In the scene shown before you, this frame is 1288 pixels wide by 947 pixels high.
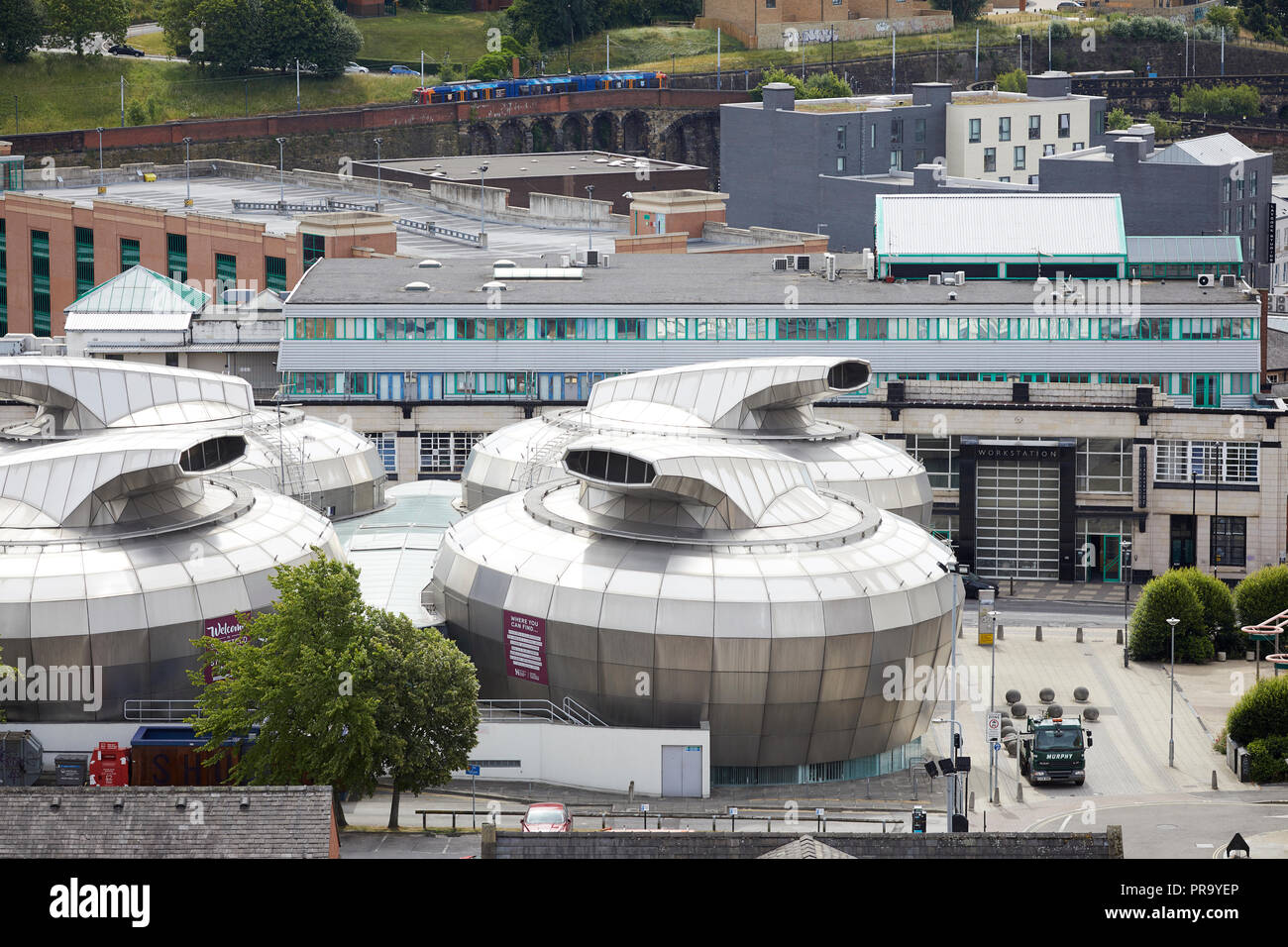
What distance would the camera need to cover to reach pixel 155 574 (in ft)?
309

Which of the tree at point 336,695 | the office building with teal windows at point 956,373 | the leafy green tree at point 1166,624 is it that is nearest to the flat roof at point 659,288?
the office building with teal windows at point 956,373

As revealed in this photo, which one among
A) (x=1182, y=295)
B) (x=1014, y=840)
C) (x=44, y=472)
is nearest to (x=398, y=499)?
(x=44, y=472)

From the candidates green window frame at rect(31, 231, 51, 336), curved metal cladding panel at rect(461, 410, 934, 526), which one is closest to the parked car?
curved metal cladding panel at rect(461, 410, 934, 526)

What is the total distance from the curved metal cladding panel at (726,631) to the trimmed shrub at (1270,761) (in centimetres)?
1289

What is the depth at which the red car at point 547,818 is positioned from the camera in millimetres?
83188

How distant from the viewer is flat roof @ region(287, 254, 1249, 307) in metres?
141

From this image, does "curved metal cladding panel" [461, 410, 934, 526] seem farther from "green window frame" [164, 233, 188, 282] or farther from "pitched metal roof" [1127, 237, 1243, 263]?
"green window frame" [164, 233, 188, 282]

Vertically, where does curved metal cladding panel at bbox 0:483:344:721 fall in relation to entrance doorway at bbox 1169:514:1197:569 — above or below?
above

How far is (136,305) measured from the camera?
15325cm

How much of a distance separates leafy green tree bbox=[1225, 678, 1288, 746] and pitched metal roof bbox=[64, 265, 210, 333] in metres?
75.7

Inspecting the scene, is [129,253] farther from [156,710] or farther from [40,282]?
[156,710]

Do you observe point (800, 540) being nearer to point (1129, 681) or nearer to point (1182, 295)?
point (1129, 681)

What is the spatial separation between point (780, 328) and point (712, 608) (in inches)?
1951

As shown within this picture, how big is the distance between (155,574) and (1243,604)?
51747 mm
